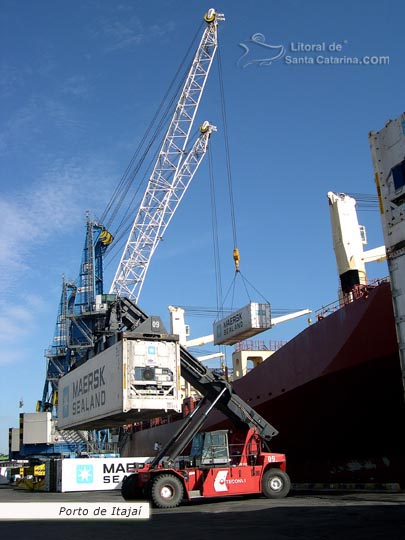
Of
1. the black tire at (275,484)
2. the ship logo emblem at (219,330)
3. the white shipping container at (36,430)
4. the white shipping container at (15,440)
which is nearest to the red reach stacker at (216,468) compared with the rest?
the black tire at (275,484)

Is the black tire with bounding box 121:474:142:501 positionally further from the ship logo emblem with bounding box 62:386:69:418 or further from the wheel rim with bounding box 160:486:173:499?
the ship logo emblem with bounding box 62:386:69:418

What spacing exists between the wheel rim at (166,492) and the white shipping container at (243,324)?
19.7 metres

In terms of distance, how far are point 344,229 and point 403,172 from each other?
17.2 m

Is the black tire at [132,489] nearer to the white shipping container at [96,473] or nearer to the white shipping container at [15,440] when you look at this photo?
the white shipping container at [96,473]

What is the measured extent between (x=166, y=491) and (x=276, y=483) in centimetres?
406

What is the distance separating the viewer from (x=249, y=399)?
93.7 ft

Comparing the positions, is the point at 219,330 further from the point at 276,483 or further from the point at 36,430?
the point at 36,430

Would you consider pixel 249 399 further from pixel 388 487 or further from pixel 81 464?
pixel 81 464

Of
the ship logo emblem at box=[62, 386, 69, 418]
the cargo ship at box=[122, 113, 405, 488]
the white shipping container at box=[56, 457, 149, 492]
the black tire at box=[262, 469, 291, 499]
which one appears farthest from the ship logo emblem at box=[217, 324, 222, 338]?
the black tire at box=[262, 469, 291, 499]

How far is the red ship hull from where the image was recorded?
66.1ft

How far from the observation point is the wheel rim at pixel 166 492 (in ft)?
61.4

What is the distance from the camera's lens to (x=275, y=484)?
20234mm

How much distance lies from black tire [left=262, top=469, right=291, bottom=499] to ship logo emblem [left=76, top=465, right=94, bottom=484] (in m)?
17.1

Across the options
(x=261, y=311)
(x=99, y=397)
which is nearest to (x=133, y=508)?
(x=99, y=397)
